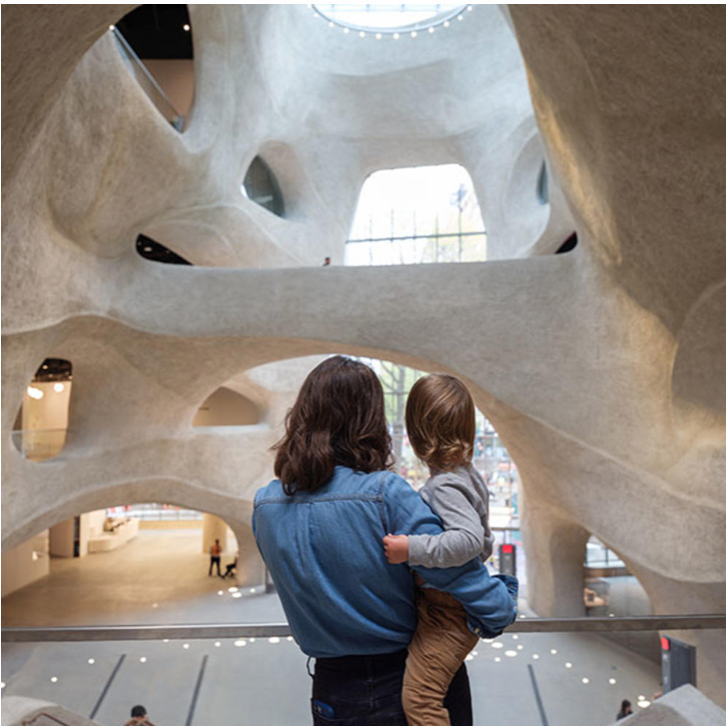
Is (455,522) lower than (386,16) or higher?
lower

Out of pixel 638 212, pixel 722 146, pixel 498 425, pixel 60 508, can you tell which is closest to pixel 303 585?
pixel 722 146

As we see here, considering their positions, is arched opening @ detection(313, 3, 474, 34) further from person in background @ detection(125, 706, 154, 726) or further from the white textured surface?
person in background @ detection(125, 706, 154, 726)

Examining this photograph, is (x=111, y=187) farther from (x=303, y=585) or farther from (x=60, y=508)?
(x=303, y=585)

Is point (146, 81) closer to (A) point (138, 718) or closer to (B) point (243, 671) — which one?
(B) point (243, 671)

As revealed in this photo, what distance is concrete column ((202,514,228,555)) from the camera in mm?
17922

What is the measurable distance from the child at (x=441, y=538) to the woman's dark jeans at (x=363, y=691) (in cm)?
3

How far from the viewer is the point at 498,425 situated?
31.6ft

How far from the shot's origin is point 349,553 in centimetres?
137

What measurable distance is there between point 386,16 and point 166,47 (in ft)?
26.3

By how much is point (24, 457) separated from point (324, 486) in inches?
368

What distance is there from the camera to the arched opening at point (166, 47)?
477 inches

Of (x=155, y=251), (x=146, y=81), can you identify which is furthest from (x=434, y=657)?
(x=155, y=251)

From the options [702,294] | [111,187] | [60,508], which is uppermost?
[111,187]

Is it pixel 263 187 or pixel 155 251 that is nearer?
pixel 155 251
